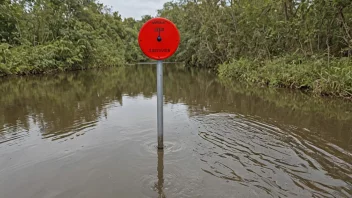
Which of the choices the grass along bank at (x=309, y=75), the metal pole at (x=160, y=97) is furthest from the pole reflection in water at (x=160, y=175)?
the grass along bank at (x=309, y=75)

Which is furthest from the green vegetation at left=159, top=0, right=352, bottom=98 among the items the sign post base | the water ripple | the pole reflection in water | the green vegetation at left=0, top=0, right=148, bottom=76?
the green vegetation at left=0, top=0, right=148, bottom=76

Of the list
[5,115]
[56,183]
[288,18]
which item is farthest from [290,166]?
[288,18]

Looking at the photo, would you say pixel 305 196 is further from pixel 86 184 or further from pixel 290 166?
pixel 86 184

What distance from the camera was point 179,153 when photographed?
11.7 ft

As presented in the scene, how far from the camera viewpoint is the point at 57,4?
25.0 metres

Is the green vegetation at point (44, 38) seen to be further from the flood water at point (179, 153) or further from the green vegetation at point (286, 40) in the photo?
the flood water at point (179, 153)

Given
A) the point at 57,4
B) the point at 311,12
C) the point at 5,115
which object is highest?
the point at 57,4

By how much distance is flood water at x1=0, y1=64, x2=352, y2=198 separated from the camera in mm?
2644

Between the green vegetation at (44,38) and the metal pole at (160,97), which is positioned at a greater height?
the green vegetation at (44,38)

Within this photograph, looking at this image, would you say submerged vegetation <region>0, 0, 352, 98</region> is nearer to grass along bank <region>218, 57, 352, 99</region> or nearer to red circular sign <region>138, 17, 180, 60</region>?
grass along bank <region>218, 57, 352, 99</region>

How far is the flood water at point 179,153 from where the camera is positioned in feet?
8.67

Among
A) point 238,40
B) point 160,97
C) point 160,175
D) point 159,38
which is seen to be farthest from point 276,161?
point 238,40

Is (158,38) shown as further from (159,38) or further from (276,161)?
(276,161)

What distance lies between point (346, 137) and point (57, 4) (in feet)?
87.4
